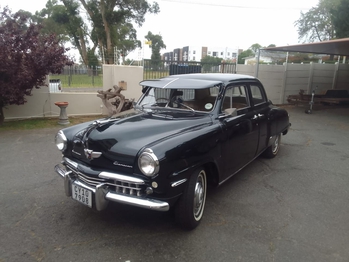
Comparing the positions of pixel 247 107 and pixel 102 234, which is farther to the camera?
pixel 247 107

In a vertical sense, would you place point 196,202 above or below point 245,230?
above

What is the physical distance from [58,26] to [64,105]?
35.9 metres

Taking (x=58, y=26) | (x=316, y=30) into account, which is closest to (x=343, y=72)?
(x=316, y=30)

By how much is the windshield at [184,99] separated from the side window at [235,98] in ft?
0.59

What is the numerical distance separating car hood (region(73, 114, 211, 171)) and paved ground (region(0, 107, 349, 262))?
665 mm

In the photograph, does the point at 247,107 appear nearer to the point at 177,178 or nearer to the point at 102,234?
the point at 177,178

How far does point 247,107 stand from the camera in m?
4.38

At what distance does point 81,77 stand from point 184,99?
7.03m

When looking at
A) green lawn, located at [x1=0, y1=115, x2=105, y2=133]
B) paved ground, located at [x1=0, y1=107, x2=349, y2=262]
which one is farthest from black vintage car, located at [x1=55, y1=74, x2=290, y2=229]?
Answer: green lawn, located at [x1=0, y1=115, x2=105, y2=133]

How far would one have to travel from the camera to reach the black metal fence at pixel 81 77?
9.86m

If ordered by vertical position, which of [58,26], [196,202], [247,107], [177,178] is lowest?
[196,202]

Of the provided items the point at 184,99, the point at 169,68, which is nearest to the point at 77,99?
the point at 169,68

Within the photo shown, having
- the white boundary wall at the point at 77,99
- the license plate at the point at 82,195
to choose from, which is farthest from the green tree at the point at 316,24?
the license plate at the point at 82,195

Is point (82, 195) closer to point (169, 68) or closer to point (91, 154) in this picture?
point (91, 154)
